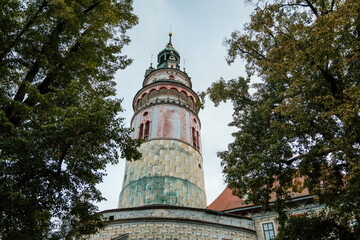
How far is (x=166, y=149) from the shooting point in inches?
787

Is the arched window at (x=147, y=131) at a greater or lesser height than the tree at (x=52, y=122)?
greater

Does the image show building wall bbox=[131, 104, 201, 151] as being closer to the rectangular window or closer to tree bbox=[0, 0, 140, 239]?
the rectangular window

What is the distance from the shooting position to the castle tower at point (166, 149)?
59.2ft

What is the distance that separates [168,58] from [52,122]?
23.5 meters

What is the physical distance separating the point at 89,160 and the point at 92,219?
6.19 ft

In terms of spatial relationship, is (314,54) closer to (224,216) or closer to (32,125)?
(32,125)

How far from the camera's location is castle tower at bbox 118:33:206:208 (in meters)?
18.0

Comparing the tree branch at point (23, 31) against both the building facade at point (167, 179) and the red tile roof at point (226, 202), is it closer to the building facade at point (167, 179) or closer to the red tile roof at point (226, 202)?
the building facade at point (167, 179)

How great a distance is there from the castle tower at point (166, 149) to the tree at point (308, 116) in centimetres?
804

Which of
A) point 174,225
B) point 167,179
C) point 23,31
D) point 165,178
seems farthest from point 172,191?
point 23,31

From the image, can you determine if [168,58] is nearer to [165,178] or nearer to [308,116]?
[165,178]

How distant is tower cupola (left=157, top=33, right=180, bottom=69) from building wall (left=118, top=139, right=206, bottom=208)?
11208 mm

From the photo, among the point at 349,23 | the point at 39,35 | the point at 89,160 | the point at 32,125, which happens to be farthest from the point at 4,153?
the point at 349,23

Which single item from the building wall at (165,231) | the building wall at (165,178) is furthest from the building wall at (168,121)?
the building wall at (165,231)
